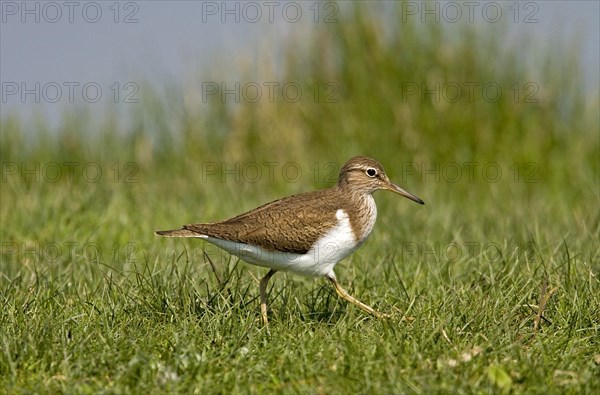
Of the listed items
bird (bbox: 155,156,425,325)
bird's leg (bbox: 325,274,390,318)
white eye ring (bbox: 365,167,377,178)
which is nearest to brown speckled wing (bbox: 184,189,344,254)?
bird (bbox: 155,156,425,325)

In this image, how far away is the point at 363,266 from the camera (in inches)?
280

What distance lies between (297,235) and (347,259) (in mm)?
1550

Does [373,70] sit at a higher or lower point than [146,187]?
higher

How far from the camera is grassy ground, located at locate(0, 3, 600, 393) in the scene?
4.98 metres

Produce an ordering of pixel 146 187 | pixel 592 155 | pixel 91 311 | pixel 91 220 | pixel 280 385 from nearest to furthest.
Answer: pixel 280 385 → pixel 91 311 → pixel 91 220 → pixel 146 187 → pixel 592 155

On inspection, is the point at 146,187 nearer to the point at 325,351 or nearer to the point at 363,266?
the point at 363,266

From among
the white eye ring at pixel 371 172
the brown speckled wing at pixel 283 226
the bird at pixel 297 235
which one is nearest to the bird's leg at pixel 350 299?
the bird at pixel 297 235

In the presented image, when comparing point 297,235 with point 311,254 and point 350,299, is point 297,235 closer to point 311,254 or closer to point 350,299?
point 311,254

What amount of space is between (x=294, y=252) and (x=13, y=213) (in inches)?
149

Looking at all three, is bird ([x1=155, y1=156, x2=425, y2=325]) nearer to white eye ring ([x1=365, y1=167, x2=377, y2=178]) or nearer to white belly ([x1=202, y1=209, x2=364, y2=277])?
white belly ([x1=202, y1=209, x2=364, y2=277])

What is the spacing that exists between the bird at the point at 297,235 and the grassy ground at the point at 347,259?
205 mm

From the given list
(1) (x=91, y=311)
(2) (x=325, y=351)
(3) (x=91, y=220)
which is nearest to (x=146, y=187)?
(3) (x=91, y=220)

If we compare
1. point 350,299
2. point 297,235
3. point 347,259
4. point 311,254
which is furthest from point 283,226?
point 347,259

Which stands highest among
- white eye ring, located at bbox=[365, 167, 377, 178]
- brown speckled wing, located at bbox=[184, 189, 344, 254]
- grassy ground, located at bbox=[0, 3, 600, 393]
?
white eye ring, located at bbox=[365, 167, 377, 178]
